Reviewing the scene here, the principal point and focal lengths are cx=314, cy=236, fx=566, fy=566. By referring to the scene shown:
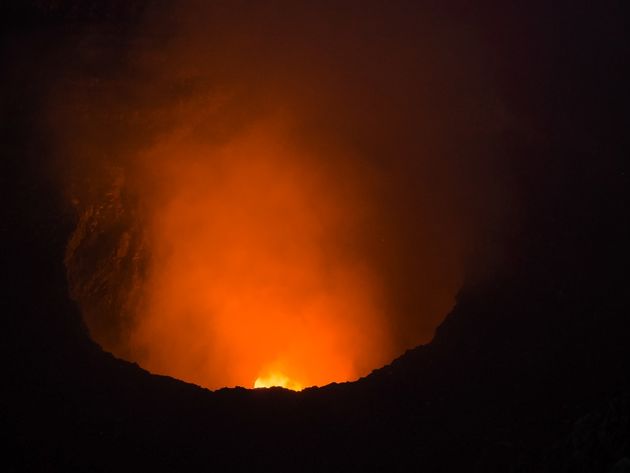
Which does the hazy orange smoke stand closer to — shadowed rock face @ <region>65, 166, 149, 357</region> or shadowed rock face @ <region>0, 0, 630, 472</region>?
shadowed rock face @ <region>65, 166, 149, 357</region>

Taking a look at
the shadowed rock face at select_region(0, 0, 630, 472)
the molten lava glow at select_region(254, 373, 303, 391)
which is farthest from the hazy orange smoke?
the shadowed rock face at select_region(0, 0, 630, 472)

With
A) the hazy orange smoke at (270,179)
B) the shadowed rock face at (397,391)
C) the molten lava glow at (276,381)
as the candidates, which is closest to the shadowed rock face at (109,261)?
the hazy orange smoke at (270,179)

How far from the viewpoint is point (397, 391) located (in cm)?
739

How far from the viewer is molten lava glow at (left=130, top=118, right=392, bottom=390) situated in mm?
12883

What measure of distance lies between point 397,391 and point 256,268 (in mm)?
7899

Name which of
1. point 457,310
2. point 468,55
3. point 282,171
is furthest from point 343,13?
point 457,310

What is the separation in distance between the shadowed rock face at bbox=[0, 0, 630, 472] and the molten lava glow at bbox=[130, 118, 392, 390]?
12.3ft

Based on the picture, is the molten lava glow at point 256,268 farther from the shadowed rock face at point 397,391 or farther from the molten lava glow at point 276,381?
the shadowed rock face at point 397,391

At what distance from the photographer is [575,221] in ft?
30.1

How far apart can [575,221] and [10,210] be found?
9.15m

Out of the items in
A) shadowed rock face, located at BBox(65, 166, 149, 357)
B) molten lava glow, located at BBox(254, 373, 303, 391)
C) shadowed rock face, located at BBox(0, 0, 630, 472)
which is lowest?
shadowed rock face, located at BBox(0, 0, 630, 472)

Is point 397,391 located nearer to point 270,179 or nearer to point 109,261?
point 109,261

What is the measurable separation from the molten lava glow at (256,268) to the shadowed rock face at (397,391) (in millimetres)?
3739

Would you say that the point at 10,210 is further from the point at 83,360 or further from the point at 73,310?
the point at 83,360
